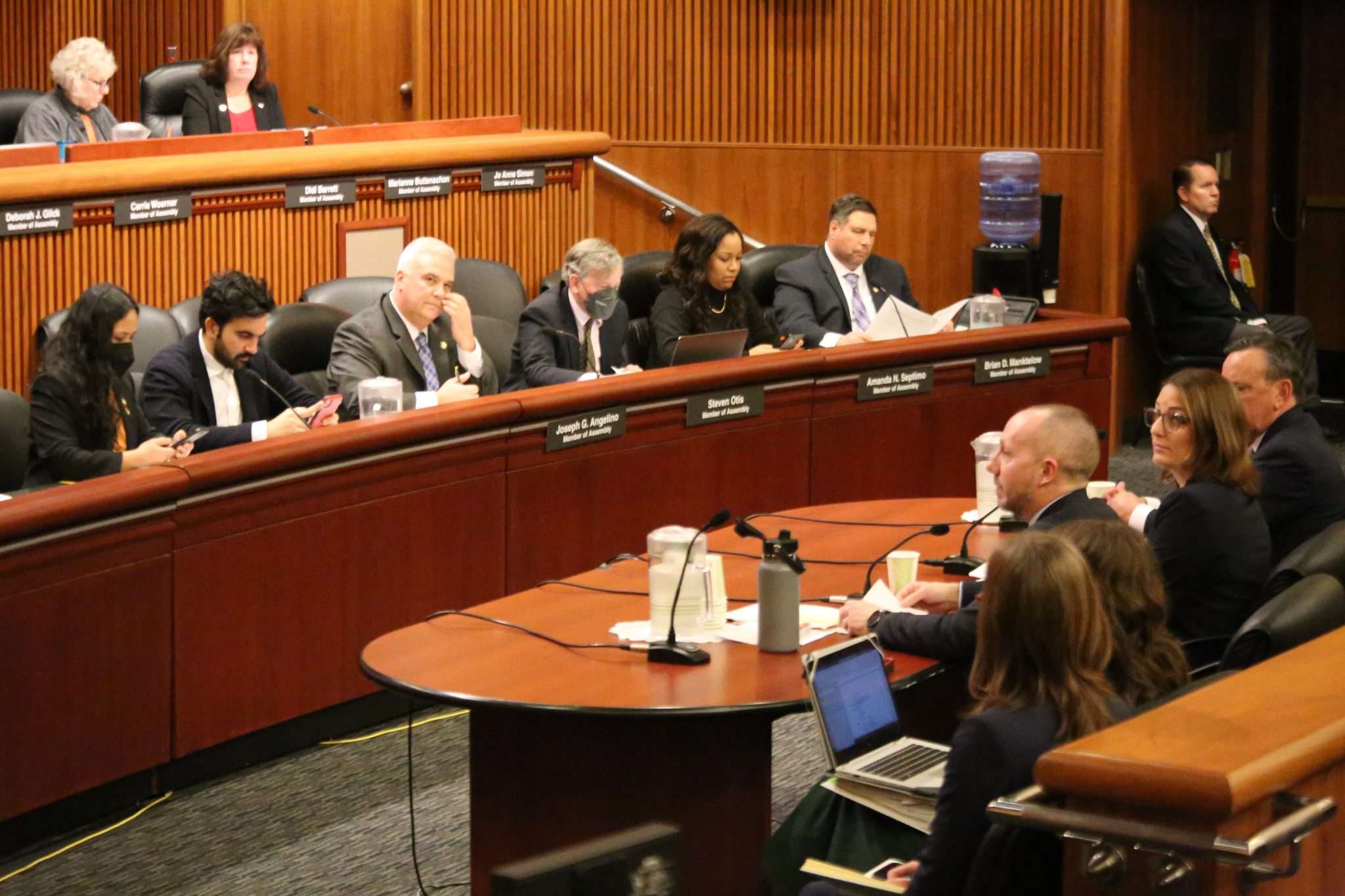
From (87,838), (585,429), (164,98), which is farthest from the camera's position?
(164,98)

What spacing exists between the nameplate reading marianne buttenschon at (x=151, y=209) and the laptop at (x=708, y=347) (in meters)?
1.88

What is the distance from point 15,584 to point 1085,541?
2264mm

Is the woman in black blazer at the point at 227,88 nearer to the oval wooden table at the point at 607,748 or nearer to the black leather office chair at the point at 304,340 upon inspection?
the black leather office chair at the point at 304,340

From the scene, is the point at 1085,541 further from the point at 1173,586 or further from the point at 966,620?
the point at 1173,586

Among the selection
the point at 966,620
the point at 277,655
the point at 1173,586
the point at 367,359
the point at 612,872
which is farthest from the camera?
the point at 367,359

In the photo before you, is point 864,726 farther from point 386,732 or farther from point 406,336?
A: point 406,336

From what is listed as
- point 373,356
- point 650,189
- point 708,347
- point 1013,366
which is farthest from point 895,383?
point 650,189

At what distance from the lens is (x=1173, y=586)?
3.74 m

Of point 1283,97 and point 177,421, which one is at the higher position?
point 1283,97

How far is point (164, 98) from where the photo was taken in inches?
331

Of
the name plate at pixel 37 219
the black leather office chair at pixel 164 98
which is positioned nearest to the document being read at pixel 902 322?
the name plate at pixel 37 219

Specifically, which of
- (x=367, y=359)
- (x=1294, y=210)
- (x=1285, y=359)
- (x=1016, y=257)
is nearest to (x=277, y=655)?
(x=367, y=359)

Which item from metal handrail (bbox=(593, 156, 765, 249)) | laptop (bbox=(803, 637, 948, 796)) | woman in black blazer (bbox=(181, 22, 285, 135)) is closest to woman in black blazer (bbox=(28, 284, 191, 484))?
laptop (bbox=(803, 637, 948, 796))

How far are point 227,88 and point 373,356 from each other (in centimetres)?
296
